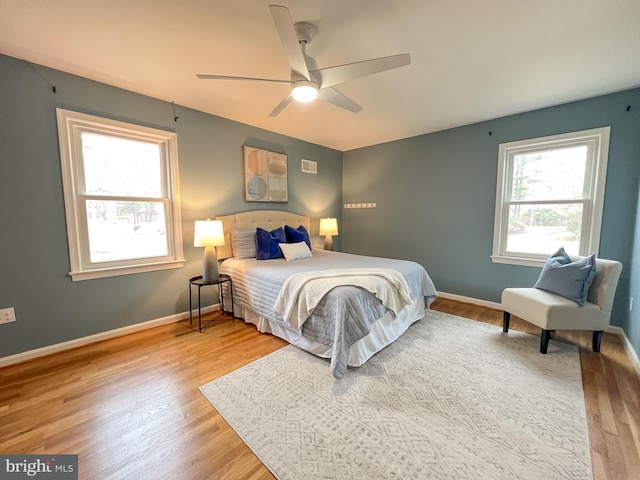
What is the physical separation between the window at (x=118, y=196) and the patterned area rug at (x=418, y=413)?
177cm

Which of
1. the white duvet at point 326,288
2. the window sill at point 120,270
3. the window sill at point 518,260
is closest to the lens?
the white duvet at point 326,288

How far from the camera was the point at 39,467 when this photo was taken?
129 cm

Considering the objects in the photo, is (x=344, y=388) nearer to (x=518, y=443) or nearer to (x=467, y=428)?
(x=467, y=428)

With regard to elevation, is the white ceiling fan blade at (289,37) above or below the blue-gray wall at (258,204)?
above

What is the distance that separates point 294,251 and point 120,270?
1892mm

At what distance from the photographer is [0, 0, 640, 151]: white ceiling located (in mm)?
1581

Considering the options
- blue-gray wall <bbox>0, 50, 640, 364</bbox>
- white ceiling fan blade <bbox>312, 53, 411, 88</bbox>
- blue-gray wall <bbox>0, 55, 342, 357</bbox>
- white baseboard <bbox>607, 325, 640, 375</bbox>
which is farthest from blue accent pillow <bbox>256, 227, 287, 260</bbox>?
white baseboard <bbox>607, 325, 640, 375</bbox>

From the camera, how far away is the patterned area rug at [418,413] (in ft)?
4.26

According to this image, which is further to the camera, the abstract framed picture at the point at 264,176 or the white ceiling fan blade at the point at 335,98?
the abstract framed picture at the point at 264,176

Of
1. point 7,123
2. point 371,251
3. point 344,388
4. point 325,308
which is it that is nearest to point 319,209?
point 371,251

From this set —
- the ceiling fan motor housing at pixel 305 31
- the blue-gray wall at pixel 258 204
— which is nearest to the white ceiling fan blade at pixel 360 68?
the ceiling fan motor housing at pixel 305 31

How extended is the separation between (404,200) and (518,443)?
11.2 feet

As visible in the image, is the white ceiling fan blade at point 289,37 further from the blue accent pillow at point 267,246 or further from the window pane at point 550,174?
the window pane at point 550,174

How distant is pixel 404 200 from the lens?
169 inches
